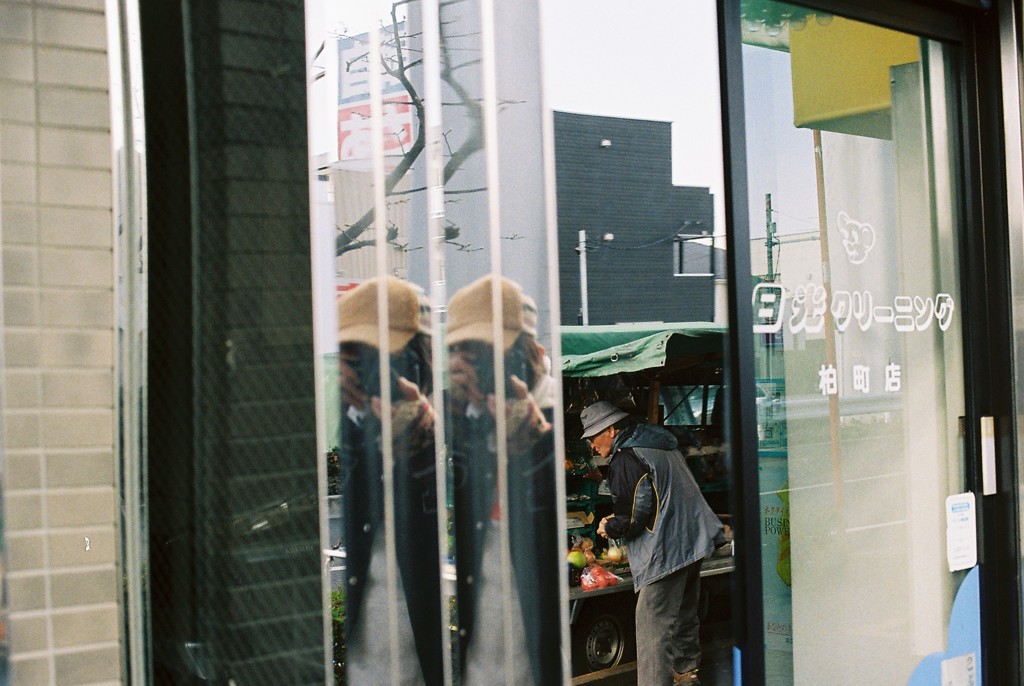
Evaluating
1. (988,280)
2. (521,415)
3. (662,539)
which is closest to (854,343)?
(988,280)

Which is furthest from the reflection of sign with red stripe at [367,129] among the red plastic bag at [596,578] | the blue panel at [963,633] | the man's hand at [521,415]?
the red plastic bag at [596,578]

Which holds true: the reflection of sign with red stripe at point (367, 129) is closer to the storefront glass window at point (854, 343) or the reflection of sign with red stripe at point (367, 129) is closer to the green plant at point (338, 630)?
the green plant at point (338, 630)

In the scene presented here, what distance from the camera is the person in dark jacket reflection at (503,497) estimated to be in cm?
178

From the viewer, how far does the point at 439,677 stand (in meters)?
1.74

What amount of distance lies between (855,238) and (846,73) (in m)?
0.47

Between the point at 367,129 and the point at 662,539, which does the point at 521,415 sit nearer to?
the point at 367,129

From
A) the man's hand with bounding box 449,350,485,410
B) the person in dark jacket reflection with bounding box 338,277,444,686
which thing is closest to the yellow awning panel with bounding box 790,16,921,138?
the man's hand with bounding box 449,350,485,410

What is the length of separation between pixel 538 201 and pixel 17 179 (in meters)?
0.89

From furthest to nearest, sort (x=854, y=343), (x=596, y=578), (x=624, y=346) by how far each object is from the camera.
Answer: (x=596, y=578) < (x=624, y=346) < (x=854, y=343)

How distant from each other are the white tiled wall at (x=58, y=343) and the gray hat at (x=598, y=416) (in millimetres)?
3694

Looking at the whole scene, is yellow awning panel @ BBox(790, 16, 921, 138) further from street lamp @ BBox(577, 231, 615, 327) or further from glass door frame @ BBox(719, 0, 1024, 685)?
street lamp @ BBox(577, 231, 615, 327)

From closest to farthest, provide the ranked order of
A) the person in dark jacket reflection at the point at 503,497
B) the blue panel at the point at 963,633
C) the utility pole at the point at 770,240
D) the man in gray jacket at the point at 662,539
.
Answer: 1. the person in dark jacket reflection at the point at 503,497
2. the utility pole at the point at 770,240
3. the blue panel at the point at 963,633
4. the man in gray jacket at the point at 662,539

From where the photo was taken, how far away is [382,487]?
170cm

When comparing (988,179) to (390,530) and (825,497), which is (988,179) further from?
(390,530)
